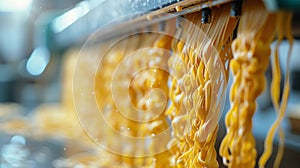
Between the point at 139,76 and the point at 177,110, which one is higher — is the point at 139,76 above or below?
above

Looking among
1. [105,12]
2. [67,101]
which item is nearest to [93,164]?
[105,12]

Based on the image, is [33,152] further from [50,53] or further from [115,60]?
[50,53]

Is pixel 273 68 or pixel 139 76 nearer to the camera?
pixel 273 68

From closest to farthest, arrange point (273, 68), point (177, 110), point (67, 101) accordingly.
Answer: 1. point (273, 68)
2. point (177, 110)
3. point (67, 101)

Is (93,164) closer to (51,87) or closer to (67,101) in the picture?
(67,101)

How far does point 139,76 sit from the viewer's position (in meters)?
1.02

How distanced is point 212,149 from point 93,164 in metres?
0.55

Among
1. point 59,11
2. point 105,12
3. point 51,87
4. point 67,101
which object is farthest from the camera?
point 51,87

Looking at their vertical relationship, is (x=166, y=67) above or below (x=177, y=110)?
above

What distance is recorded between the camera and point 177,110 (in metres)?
0.78

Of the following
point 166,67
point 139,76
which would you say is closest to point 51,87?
point 139,76

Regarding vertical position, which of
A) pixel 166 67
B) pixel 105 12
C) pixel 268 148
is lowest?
pixel 268 148

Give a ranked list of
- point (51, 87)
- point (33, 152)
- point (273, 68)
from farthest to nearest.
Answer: point (51, 87) < point (33, 152) < point (273, 68)

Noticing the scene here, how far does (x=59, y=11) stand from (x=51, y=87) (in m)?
0.50
